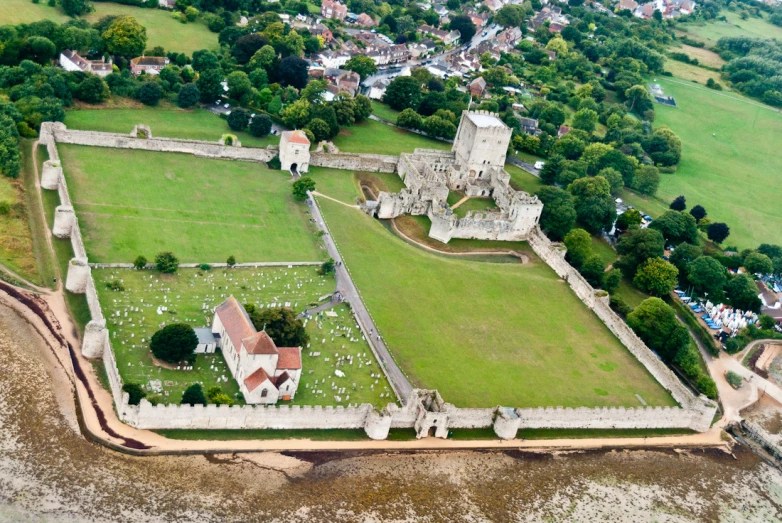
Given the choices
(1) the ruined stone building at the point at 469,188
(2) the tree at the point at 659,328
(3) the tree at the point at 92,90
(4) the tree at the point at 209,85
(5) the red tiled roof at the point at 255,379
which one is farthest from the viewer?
(4) the tree at the point at 209,85

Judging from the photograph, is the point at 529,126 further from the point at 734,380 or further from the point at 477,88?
the point at 734,380

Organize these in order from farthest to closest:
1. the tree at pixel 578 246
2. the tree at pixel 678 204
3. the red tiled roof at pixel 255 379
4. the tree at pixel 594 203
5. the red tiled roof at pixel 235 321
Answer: the tree at pixel 678 204 < the tree at pixel 594 203 < the tree at pixel 578 246 < the red tiled roof at pixel 235 321 < the red tiled roof at pixel 255 379

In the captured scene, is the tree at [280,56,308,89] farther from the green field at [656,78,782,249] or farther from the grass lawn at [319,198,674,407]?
the green field at [656,78,782,249]

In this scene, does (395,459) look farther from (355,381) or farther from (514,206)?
(514,206)

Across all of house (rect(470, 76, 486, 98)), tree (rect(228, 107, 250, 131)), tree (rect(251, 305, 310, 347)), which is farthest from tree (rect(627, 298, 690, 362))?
house (rect(470, 76, 486, 98))

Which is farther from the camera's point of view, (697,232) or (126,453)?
(697,232)

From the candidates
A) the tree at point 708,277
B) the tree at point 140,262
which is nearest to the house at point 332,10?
the tree at point 708,277

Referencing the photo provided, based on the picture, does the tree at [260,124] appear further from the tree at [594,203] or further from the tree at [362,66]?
the tree at [594,203]

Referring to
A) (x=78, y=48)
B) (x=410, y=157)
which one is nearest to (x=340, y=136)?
(x=410, y=157)
